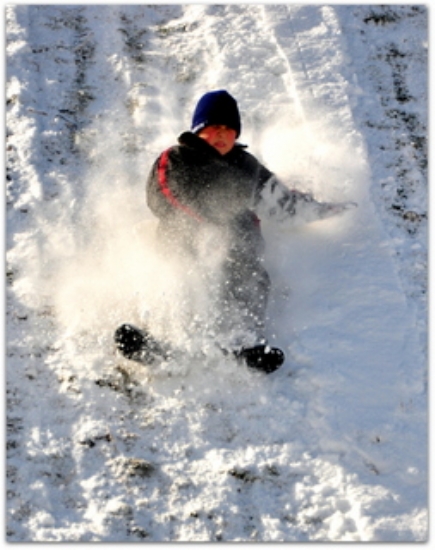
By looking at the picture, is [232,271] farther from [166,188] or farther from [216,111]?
[216,111]

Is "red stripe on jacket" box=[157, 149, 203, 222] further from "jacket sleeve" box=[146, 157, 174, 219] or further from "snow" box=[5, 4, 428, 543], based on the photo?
"snow" box=[5, 4, 428, 543]

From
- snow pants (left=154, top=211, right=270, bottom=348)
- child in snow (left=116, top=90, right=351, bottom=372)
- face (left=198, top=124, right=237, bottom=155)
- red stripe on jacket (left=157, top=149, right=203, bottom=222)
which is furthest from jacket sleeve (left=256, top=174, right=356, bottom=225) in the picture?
red stripe on jacket (left=157, top=149, right=203, bottom=222)

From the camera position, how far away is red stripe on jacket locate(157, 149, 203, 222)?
12.4 ft

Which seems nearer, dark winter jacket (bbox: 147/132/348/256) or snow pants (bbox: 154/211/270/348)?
snow pants (bbox: 154/211/270/348)

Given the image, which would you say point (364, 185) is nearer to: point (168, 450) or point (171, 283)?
point (171, 283)

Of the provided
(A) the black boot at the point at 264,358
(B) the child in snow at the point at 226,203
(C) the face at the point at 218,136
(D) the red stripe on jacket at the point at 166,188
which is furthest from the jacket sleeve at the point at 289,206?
(A) the black boot at the point at 264,358

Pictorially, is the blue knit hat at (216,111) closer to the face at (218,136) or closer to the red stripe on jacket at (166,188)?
the face at (218,136)

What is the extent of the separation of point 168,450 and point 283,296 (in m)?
0.96

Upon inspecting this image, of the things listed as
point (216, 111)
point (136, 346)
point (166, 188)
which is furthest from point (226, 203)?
point (136, 346)

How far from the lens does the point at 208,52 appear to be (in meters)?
5.07

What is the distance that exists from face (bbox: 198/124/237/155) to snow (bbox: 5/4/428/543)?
0.53 m

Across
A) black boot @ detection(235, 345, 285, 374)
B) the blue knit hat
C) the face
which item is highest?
the blue knit hat

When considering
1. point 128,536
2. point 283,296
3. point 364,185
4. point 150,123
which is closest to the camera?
point 128,536

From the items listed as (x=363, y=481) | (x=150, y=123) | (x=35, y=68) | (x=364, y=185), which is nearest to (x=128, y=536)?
(x=363, y=481)
